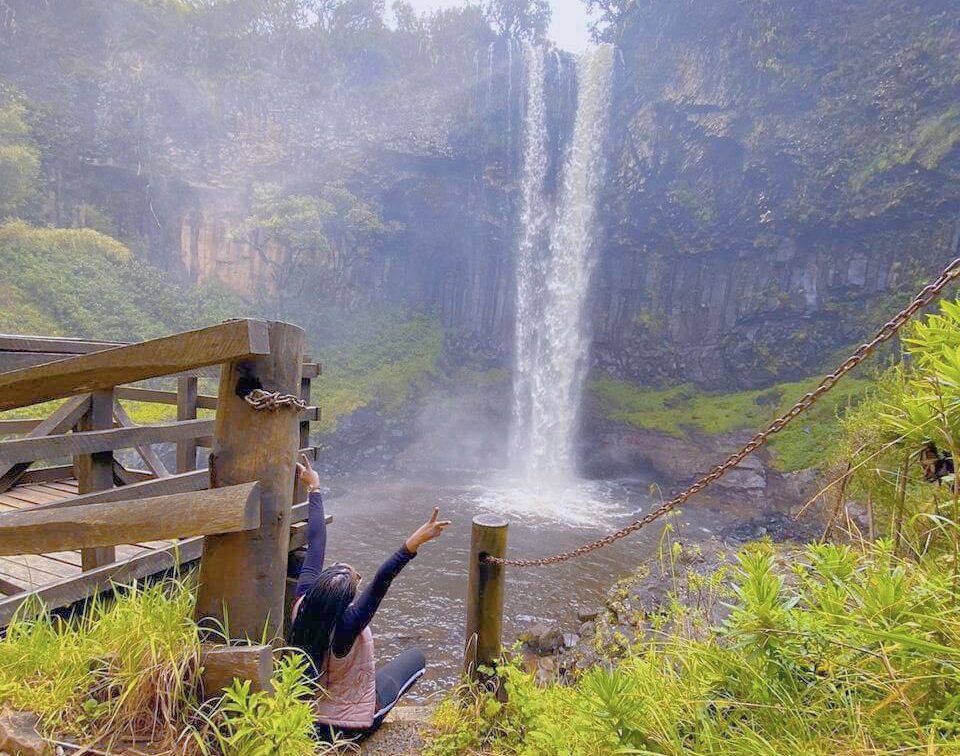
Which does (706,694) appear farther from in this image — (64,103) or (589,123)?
(64,103)

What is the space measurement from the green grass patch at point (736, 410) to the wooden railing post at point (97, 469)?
14653 mm

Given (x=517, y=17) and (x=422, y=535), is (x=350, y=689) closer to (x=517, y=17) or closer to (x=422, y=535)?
(x=422, y=535)

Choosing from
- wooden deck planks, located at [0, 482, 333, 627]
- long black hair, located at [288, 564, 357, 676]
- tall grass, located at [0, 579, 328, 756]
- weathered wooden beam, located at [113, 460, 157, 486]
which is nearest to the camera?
tall grass, located at [0, 579, 328, 756]

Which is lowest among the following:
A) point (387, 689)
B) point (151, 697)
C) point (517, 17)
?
point (387, 689)

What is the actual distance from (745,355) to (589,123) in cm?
1155

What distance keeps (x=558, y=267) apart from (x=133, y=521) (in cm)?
2060

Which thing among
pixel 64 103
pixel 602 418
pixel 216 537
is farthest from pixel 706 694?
pixel 64 103

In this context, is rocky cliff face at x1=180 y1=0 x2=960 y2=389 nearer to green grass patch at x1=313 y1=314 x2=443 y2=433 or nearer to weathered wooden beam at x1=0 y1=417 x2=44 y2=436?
green grass patch at x1=313 y1=314 x2=443 y2=433

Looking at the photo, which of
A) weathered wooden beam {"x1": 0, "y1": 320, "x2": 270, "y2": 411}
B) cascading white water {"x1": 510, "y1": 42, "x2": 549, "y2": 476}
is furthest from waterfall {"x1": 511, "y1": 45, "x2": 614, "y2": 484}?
weathered wooden beam {"x1": 0, "y1": 320, "x2": 270, "y2": 411}

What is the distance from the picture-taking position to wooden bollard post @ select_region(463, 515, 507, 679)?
3285mm

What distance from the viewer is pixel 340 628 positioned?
2.33m

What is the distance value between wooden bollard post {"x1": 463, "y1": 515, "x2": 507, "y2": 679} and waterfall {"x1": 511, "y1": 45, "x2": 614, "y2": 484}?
16.3 metres

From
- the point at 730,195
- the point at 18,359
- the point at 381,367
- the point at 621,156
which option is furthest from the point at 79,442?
the point at 621,156

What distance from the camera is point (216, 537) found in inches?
62.5
